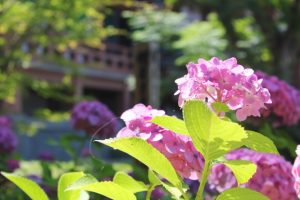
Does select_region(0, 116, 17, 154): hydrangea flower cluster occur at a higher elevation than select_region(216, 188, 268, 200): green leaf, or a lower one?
lower

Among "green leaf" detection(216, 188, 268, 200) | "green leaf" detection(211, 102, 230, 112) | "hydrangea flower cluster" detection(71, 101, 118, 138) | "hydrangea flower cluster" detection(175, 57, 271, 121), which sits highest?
"hydrangea flower cluster" detection(175, 57, 271, 121)

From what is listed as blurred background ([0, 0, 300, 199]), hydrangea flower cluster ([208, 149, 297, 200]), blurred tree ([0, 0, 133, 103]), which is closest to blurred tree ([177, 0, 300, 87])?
blurred background ([0, 0, 300, 199])

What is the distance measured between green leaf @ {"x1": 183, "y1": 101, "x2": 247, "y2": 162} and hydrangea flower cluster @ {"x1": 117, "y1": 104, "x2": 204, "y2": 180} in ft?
0.47

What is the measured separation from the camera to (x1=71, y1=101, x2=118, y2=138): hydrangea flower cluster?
121 inches

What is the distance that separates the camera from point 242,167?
3.51 feet

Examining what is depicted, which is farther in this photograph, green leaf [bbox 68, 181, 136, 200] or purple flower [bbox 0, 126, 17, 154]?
purple flower [bbox 0, 126, 17, 154]

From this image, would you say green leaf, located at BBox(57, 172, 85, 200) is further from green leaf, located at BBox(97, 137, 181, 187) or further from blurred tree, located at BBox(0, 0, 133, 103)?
blurred tree, located at BBox(0, 0, 133, 103)

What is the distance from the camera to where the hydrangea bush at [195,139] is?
972 millimetres

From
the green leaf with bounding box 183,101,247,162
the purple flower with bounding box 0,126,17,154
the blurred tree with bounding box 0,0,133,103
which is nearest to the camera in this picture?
→ the green leaf with bounding box 183,101,247,162

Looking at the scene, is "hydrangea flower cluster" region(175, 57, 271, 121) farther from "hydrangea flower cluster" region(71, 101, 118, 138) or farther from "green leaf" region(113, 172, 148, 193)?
"hydrangea flower cluster" region(71, 101, 118, 138)

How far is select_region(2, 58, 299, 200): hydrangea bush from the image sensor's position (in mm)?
972

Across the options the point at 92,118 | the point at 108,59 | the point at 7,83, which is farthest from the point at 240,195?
the point at 108,59

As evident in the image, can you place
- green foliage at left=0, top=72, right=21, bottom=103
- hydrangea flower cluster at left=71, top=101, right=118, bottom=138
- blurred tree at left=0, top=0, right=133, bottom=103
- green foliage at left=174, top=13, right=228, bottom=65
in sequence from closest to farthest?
hydrangea flower cluster at left=71, top=101, right=118, bottom=138
blurred tree at left=0, top=0, right=133, bottom=103
green foliage at left=0, top=72, right=21, bottom=103
green foliage at left=174, top=13, right=228, bottom=65

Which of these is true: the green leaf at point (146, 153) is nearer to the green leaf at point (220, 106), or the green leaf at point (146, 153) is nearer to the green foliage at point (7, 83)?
the green leaf at point (220, 106)
